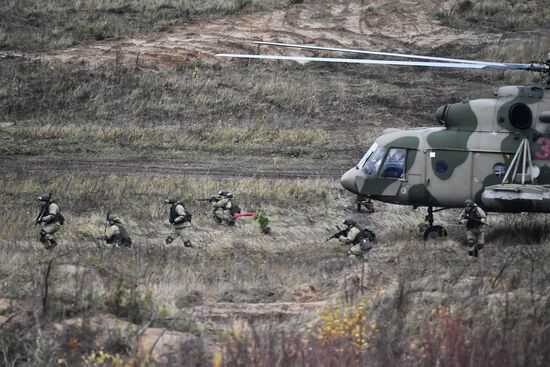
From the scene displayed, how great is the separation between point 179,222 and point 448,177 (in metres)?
4.89

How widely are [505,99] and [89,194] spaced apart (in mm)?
10348

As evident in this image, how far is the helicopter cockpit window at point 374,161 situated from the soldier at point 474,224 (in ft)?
6.50

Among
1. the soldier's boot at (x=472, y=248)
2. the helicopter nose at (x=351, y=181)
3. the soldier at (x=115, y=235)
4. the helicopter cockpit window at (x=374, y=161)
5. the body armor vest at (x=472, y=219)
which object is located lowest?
the soldier's boot at (x=472, y=248)

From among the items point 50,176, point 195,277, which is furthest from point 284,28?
point 195,277

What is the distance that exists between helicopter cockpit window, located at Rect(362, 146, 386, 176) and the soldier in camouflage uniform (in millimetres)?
1489

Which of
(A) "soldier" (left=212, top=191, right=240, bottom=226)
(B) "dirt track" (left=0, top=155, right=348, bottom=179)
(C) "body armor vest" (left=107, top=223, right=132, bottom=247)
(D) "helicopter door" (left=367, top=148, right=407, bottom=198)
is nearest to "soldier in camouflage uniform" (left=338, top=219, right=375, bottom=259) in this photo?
(D) "helicopter door" (left=367, top=148, right=407, bottom=198)

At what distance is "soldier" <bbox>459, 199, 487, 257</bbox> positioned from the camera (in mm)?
16547

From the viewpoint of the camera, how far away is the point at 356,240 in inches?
667

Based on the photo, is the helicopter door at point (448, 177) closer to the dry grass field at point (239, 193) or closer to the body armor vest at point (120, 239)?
the dry grass field at point (239, 193)

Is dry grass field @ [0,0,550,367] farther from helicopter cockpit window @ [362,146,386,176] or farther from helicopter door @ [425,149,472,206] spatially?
helicopter cockpit window @ [362,146,386,176]

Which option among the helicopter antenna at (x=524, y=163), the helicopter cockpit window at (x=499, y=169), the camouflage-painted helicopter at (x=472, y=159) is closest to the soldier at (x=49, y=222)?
the camouflage-painted helicopter at (x=472, y=159)

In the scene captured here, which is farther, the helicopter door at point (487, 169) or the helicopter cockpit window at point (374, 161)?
the helicopter cockpit window at point (374, 161)

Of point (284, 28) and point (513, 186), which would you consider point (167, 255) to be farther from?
point (284, 28)

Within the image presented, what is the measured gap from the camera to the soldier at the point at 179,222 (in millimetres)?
18297
